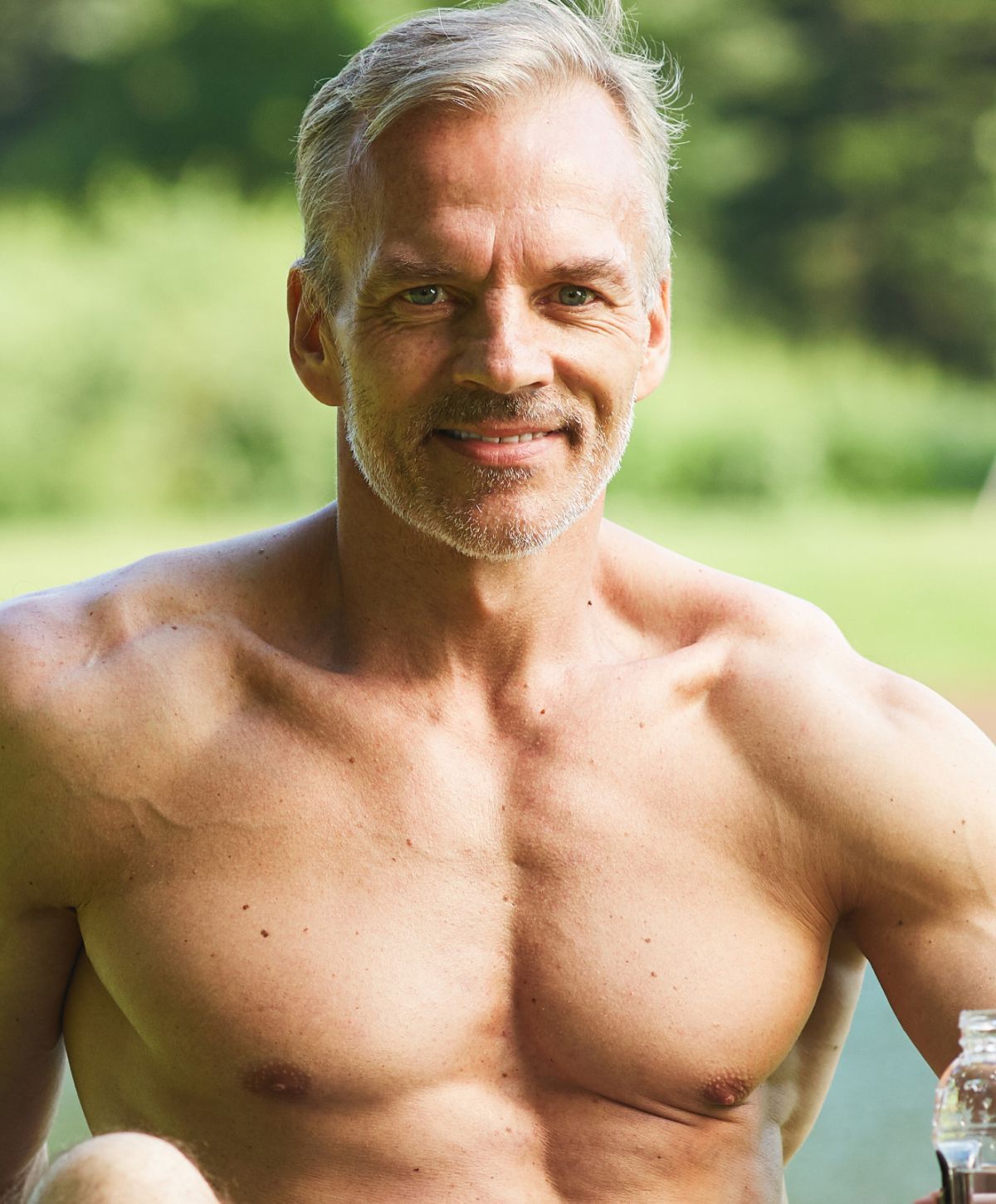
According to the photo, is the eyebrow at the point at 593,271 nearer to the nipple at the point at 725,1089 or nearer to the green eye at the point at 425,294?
the green eye at the point at 425,294

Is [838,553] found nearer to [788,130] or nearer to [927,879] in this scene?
[788,130]

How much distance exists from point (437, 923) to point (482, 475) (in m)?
0.31

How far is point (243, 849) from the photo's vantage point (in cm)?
125

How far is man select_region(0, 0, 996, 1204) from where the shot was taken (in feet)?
3.99

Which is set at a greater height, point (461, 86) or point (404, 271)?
point (461, 86)

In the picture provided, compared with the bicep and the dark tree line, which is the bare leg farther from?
the dark tree line

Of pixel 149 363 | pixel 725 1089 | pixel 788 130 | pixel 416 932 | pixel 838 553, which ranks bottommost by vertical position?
pixel 838 553

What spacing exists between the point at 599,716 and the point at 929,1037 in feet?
1.05

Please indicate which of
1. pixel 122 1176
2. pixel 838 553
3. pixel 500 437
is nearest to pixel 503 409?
pixel 500 437

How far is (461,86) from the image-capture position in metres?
1.23

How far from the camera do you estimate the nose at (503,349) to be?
46.5 inches

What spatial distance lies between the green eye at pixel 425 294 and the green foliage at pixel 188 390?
7.37 m

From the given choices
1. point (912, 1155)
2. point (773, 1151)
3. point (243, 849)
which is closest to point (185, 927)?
point (243, 849)

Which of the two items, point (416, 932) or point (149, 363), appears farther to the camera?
point (149, 363)
